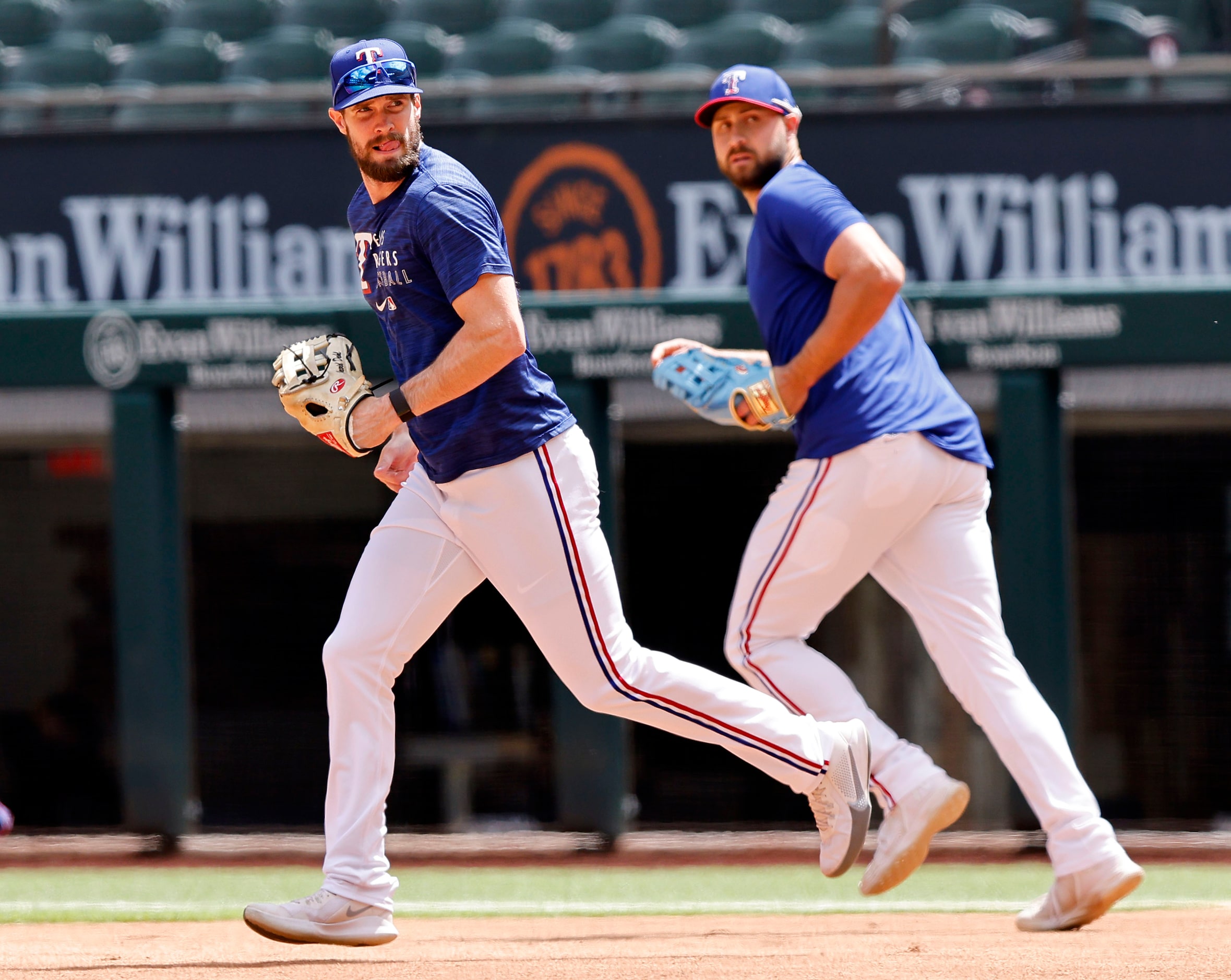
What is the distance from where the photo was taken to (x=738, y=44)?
8125 millimetres

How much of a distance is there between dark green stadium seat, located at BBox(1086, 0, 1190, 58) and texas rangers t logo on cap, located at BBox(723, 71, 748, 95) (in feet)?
14.8

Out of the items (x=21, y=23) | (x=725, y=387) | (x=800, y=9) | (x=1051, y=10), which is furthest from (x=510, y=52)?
(x=725, y=387)

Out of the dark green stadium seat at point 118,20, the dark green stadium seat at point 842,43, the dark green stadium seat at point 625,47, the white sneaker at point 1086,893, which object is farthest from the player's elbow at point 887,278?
the dark green stadium seat at point 118,20

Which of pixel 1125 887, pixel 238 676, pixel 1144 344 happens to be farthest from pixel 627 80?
pixel 1125 887

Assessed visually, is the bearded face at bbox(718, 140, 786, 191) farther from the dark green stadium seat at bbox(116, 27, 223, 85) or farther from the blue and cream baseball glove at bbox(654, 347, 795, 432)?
the dark green stadium seat at bbox(116, 27, 223, 85)

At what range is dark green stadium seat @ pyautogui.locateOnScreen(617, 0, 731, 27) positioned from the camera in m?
8.59

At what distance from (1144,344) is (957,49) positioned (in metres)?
2.71

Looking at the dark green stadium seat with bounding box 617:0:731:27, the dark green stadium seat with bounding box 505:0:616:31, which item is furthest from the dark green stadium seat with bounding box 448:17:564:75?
the dark green stadium seat with bounding box 617:0:731:27

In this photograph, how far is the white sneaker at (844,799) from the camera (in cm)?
348

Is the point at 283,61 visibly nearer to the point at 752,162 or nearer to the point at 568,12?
the point at 568,12

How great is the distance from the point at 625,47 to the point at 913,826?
5477mm

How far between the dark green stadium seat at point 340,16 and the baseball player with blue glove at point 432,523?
18.5 feet

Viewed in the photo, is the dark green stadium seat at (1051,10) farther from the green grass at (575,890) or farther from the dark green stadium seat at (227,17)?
the green grass at (575,890)

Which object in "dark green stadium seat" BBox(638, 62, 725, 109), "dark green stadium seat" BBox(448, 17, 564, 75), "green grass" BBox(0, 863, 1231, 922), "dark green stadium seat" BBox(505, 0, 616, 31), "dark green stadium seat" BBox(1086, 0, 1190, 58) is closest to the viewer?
"green grass" BBox(0, 863, 1231, 922)
